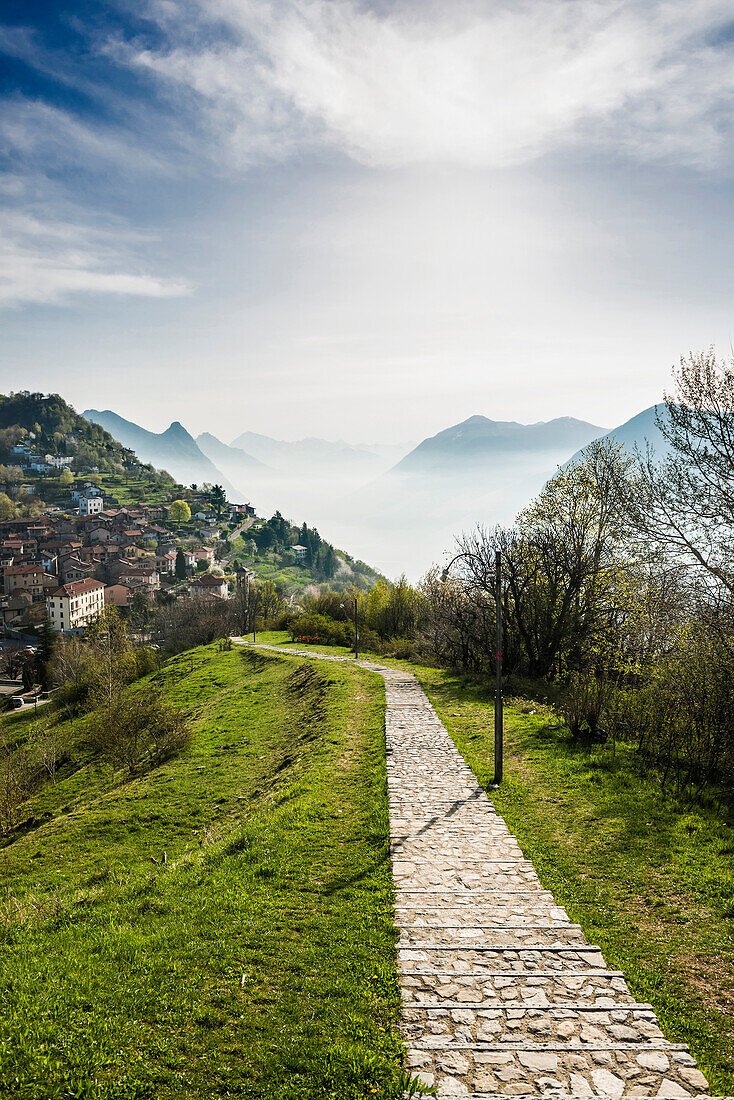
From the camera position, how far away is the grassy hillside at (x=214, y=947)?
16.4 ft

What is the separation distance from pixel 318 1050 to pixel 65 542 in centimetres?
16721

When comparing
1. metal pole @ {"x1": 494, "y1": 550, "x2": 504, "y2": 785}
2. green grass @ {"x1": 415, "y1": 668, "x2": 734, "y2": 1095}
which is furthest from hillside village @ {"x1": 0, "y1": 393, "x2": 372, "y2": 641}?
green grass @ {"x1": 415, "y1": 668, "x2": 734, "y2": 1095}

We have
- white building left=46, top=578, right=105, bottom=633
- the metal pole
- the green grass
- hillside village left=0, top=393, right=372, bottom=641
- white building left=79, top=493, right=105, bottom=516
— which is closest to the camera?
the green grass

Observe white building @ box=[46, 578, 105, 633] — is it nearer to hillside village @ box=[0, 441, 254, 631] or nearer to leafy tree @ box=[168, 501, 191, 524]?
hillside village @ box=[0, 441, 254, 631]

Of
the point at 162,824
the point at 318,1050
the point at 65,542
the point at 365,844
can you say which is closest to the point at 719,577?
the point at 365,844

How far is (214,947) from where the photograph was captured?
267 inches

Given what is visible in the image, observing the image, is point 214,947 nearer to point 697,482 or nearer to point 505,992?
point 505,992

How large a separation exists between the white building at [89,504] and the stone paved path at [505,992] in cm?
18678

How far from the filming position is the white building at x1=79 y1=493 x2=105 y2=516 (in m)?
176

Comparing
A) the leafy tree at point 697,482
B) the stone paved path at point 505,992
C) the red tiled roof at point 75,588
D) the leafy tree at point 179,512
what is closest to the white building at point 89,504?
the leafy tree at point 179,512

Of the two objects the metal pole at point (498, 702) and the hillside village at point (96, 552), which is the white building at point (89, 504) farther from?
the metal pole at point (498, 702)

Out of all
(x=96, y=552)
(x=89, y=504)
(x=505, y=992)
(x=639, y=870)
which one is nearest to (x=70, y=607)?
(x=96, y=552)

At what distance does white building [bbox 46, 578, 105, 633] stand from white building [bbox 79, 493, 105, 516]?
68.4m

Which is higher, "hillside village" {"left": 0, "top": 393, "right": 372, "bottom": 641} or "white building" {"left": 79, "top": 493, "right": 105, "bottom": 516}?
"white building" {"left": 79, "top": 493, "right": 105, "bottom": 516}
